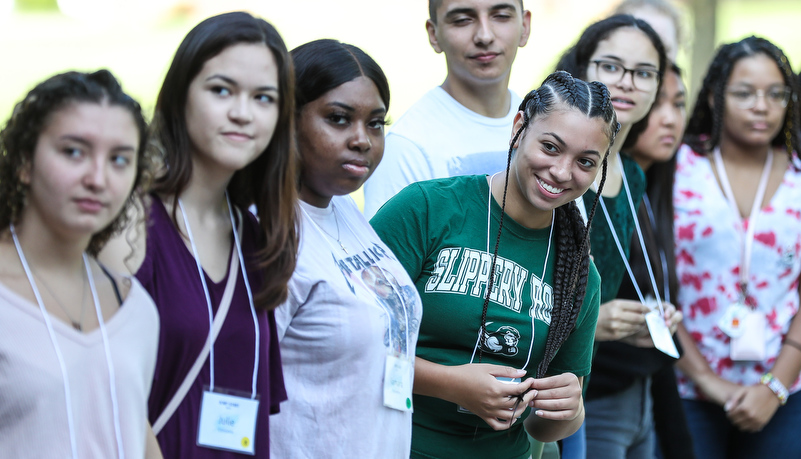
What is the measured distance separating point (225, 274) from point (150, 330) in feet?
0.75

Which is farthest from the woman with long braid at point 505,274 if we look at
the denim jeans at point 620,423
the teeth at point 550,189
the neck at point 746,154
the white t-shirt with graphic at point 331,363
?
the neck at point 746,154

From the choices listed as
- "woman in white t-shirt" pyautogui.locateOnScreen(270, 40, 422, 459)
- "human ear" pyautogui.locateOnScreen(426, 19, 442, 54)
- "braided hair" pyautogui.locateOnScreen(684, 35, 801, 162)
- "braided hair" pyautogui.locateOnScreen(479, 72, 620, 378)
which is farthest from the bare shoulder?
"braided hair" pyautogui.locateOnScreen(684, 35, 801, 162)

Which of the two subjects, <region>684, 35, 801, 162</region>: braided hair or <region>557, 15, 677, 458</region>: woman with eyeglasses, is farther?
<region>684, 35, 801, 162</region>: braided hair

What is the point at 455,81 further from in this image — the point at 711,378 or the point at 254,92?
the point at 711,378

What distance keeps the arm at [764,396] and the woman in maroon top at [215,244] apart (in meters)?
2.20

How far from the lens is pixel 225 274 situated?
1.63m

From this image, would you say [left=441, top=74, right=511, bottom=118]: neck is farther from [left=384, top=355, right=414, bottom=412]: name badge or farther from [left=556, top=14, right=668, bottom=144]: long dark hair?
[left=384, top=355, right=414, bottom=412]: name badge

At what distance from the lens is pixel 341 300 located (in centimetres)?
175

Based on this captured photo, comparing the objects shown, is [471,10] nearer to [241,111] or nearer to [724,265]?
[241,111]

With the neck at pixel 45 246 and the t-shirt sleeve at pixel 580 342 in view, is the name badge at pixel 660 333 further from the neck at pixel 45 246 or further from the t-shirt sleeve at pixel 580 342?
the neck at pixel 45 246

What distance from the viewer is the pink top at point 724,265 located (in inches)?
128

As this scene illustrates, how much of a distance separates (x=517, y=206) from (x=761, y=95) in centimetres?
176

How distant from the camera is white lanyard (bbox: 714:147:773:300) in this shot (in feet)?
10.7

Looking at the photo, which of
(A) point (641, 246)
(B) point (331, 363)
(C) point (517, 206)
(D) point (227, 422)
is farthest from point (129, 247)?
(A) point (641, 246)
